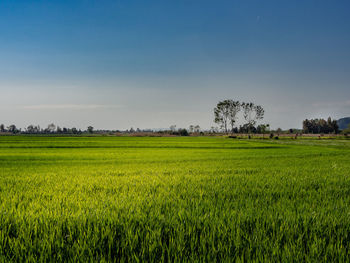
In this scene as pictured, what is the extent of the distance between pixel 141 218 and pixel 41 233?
1.40 meters

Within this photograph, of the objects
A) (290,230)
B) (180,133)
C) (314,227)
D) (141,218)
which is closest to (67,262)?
(141,218)

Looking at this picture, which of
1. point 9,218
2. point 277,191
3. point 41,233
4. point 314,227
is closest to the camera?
point 41,233

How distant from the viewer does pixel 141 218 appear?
326 cm

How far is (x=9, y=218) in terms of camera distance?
132 inches

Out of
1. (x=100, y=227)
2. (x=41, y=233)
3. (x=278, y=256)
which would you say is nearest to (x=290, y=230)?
(x=278, y=256)

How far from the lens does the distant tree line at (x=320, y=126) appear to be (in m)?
152

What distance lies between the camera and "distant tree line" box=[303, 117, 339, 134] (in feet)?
498

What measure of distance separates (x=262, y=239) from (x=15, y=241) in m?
3.24

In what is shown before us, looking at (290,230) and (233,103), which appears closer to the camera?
(290,230)

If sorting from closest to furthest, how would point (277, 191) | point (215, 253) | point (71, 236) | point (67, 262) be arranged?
point (67, 262) → point (215, 253) → point (71, 236) → point (277, 191)

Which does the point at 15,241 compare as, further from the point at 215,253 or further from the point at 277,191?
the point at 277,191

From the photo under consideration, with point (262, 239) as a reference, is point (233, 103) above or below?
above

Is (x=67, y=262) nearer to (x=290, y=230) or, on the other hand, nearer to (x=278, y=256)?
(x=278, y=256)

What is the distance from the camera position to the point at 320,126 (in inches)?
6353
